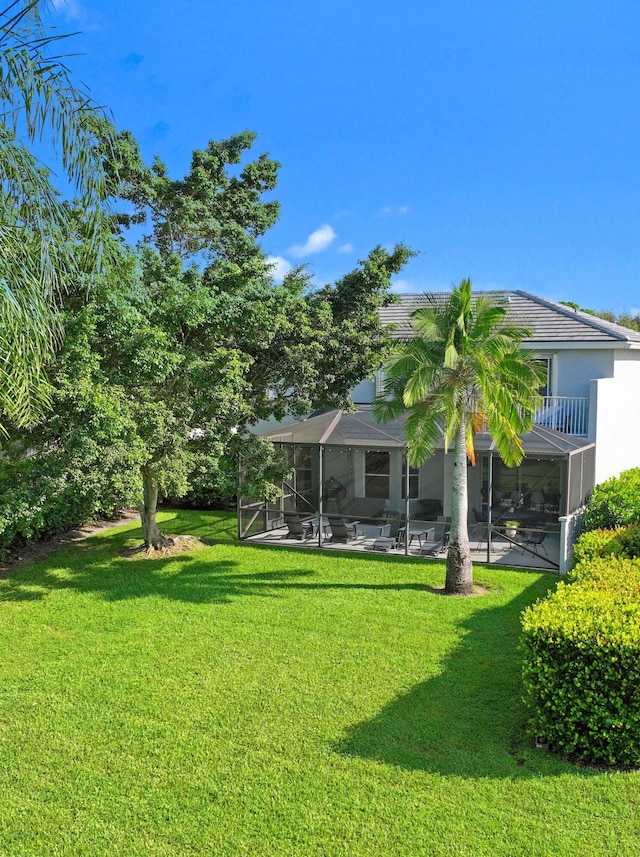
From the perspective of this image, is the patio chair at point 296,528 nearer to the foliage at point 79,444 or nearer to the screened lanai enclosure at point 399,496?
the screened lanai enclosure at point 399,496

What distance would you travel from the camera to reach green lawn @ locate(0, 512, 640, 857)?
6.06m

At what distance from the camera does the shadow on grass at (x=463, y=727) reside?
7195 millimetres

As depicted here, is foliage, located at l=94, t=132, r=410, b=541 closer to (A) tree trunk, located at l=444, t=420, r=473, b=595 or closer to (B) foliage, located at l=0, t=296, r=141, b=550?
(B) foliage, located at l=0, t=296, r=141, b=550

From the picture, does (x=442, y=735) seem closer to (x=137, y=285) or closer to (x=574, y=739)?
(x=574, y=739)

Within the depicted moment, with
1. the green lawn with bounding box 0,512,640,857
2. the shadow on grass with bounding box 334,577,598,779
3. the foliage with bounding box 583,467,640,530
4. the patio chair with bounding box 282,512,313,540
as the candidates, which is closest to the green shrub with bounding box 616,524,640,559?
the green lawn with bounding box 0,512,640,857

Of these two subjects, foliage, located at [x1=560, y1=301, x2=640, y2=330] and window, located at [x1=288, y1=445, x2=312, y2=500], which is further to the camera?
foliage, located at [x1=560, y1=301, x2=640, y2=330]

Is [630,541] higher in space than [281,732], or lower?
higher

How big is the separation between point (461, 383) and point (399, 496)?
9.07 meters

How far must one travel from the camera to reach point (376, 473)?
22.3m

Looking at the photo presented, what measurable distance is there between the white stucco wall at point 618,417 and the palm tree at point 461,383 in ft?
18.2

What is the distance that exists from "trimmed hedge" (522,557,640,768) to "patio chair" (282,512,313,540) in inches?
467

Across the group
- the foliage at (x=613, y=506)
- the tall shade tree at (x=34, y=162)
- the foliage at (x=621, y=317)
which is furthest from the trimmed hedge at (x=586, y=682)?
the foliage at (x=621, y=317)

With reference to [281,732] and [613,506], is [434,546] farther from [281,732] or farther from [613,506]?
[281,732]

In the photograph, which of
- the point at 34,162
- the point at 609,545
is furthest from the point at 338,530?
the point at 34,162
